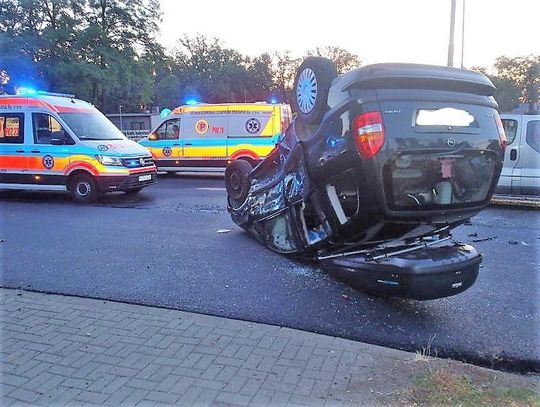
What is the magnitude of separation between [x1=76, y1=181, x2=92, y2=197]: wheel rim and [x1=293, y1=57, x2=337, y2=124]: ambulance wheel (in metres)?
7.03

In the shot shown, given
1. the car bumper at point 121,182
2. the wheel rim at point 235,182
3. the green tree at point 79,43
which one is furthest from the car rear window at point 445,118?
the green tree at point 79,43

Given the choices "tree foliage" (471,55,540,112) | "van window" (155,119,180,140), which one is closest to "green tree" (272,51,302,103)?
"tree foliage" (471,55,540,112)

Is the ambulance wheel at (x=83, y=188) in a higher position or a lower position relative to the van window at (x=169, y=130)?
lower

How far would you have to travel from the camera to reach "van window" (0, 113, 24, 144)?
411 inches

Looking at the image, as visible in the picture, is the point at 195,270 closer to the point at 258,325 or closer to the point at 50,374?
the point at 258,325

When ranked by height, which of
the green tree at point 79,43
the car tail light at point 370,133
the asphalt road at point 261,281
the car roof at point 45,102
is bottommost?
the asphalt road at point 261,281

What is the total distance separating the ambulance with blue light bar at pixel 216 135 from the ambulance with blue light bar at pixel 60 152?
12.4 feet

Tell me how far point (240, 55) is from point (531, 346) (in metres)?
60.7

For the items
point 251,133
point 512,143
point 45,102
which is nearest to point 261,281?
point 512,143

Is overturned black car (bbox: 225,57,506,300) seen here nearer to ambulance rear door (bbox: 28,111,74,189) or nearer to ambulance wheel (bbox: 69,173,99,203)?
ambulance wheel (bbox: 69,173,99,203)

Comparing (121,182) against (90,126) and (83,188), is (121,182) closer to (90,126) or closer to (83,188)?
(83,188)

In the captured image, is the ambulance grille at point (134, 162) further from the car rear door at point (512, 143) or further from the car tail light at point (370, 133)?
the car tail light at point (370, 133)

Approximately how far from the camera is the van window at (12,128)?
10430 mm

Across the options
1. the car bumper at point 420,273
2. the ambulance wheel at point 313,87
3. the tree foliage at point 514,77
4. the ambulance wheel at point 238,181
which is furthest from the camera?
the tree foliage at point 514,77
